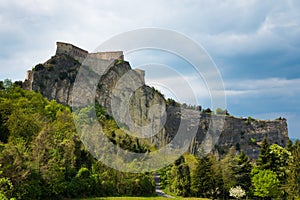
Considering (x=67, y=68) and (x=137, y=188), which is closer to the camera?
(x=137, y=188)

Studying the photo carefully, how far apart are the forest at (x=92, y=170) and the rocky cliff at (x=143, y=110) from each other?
7.36 meters

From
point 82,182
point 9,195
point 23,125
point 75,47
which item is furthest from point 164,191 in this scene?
point 75,47

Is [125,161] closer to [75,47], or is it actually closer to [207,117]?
[75,47]

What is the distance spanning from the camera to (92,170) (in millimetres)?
32500

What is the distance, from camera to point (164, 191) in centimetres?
4272

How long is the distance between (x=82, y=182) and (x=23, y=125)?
7.49 m

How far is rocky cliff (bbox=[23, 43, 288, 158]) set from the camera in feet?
175

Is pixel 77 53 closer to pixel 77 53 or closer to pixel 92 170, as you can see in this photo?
pixel 77 53

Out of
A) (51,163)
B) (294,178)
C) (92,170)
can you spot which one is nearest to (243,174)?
(294,178)

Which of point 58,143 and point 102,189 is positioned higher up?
point 58,143

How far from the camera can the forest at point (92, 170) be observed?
23.5 m

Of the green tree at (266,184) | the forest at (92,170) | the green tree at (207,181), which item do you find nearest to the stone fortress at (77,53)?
the forest at (92,170)

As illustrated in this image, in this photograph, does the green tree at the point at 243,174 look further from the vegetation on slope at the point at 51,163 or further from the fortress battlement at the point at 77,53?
the fortress battlement at the point at 77,53

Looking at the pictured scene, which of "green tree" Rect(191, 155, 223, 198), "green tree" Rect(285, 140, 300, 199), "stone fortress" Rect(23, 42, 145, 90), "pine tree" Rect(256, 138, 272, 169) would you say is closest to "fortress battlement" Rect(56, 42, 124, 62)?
"stone fortress" Rect(23, 42, 145, 90)
